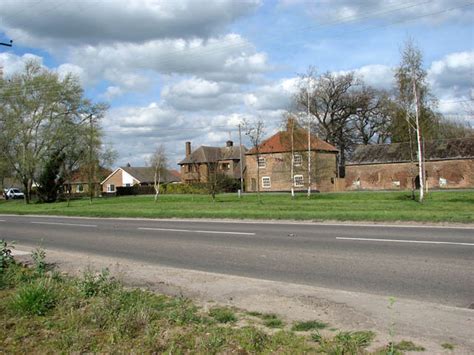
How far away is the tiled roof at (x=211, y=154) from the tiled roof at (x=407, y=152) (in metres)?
23.8

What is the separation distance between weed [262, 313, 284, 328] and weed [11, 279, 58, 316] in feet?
9.02

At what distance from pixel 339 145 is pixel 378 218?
202 feet

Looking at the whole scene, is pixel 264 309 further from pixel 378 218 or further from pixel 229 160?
pixel 229 160

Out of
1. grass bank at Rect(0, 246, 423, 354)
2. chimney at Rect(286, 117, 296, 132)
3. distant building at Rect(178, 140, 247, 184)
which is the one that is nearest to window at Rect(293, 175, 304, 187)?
chimney at Rect(286, 117, 296, 132)

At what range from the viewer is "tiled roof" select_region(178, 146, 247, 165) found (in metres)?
82.2

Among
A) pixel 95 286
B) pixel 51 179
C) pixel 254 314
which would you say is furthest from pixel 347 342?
pixel 51 179

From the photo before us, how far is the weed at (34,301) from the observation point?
6250 millimetres

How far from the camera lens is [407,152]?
5497cm

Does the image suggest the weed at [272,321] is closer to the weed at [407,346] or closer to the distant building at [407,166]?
the weed at [407,346]

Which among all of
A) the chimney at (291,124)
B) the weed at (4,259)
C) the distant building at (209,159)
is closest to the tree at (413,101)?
the chimney at (291,124)

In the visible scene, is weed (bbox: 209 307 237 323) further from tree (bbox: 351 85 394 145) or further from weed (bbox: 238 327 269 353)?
tree (bbox: 351 85 394 145)

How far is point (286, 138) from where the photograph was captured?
1718 inches

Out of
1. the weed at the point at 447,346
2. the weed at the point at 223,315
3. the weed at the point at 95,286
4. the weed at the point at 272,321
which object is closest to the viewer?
the weed at the point at 447,346

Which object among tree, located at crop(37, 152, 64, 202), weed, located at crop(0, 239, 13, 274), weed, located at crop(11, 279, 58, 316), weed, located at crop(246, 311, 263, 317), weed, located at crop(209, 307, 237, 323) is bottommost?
weed, located at crop(246, 311, 263, 317)
